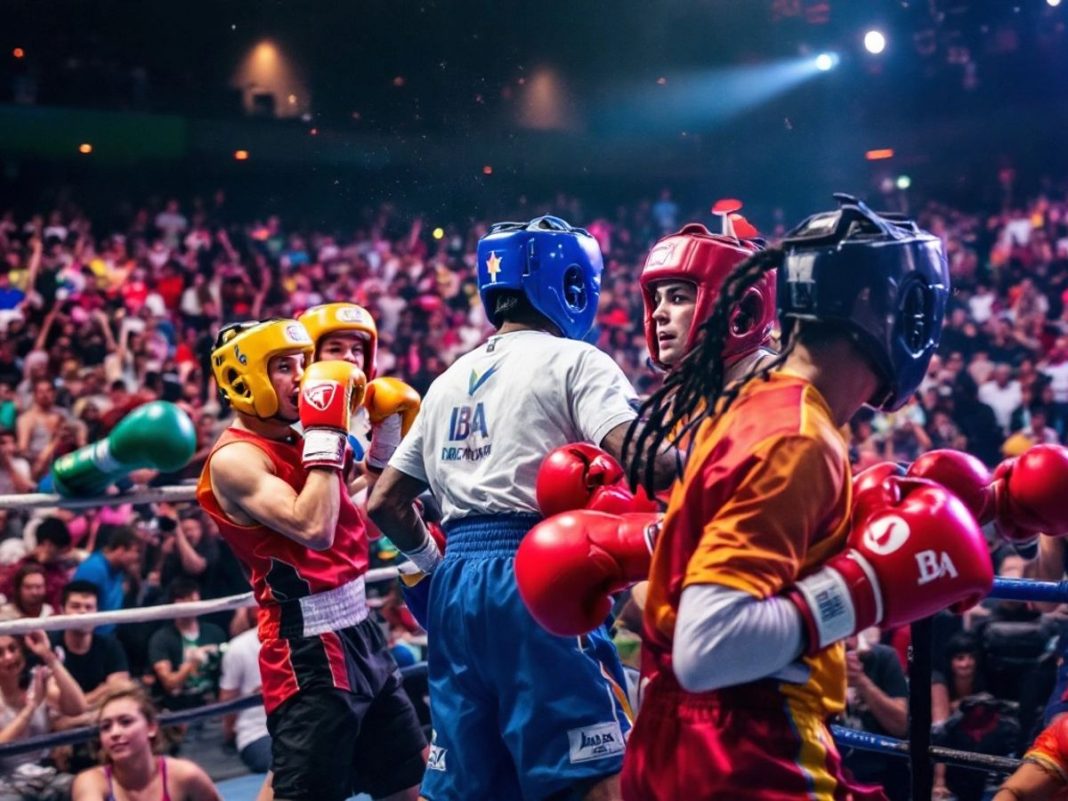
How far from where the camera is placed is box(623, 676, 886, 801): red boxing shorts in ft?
4.78

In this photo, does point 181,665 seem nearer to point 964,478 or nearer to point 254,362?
point 254,362

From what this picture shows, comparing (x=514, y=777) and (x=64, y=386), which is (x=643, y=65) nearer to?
(x=64, y=386)

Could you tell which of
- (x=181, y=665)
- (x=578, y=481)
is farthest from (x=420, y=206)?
(x=578, y=481)

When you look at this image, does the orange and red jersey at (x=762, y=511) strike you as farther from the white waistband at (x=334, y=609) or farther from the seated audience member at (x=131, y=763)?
the seated audience member at (x=131, y=763)

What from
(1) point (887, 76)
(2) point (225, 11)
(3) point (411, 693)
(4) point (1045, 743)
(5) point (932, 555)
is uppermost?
(2) point (225, 11)

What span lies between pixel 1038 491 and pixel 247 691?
3448 millimetres

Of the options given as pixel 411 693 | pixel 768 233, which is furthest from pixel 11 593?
pixel 768 233

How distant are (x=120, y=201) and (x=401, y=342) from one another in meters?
5.38

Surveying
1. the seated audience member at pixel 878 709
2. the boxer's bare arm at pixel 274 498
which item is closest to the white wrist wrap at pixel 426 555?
the boxer's bare arm at pixel 274 498

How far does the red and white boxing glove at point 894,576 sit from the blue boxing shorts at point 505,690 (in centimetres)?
82

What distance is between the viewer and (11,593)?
4.34 m

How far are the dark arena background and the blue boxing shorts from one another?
5.13 feet

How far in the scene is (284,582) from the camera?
9.66 feet

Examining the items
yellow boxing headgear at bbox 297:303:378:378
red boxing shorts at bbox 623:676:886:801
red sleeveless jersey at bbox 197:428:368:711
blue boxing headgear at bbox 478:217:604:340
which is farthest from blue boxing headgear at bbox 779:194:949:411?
yellow boxing headgear at bbox 297:303:378:378
